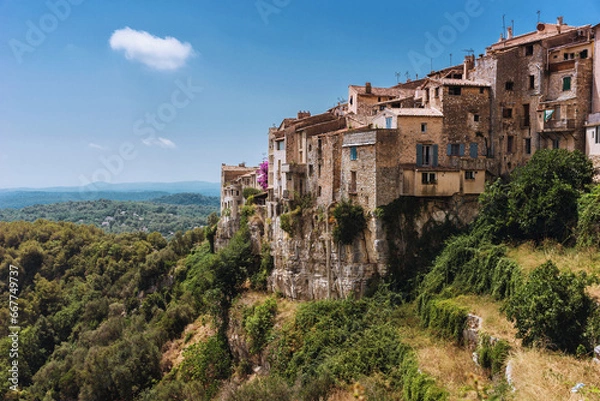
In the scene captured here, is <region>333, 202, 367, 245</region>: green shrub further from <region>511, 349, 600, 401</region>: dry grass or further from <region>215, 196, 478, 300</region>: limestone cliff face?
<region>511, 349, 600, 401</region>: dry grass

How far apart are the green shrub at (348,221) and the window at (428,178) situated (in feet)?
13.8

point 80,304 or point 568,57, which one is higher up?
point 568,57

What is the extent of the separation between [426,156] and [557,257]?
402 inches

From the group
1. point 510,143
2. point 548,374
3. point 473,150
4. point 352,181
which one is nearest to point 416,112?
point 473,150

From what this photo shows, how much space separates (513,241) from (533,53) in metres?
13.1

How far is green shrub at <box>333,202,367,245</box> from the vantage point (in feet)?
104

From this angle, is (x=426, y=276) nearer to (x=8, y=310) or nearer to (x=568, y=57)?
(x=568, y=57)

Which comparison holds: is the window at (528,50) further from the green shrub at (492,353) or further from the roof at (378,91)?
the green shrub at (492,353)

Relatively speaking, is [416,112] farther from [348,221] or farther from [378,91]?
[378,91]

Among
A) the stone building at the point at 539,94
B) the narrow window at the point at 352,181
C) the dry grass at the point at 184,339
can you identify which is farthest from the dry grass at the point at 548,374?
the dry grass at the point at 184,339

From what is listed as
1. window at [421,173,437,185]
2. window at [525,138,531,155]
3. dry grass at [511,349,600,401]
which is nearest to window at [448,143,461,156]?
window at [421,173,437,185]

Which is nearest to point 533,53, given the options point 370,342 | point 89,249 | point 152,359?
point 370,342

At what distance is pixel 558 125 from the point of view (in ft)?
98.3

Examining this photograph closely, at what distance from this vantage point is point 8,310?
66.8 meters
